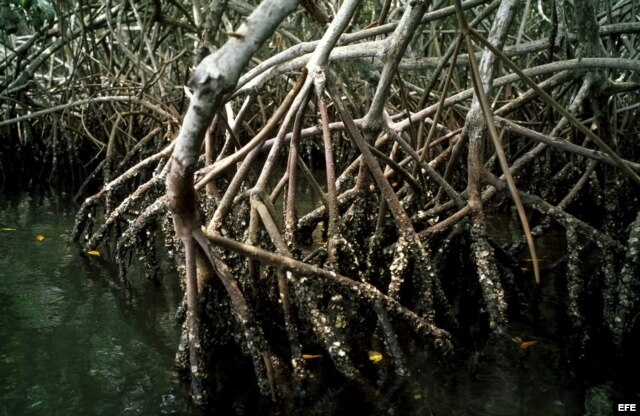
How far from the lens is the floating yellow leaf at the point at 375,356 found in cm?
274

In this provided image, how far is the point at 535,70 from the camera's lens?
3.12 meters

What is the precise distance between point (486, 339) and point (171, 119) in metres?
2.77

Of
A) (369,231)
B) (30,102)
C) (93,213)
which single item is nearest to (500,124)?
(369,231)

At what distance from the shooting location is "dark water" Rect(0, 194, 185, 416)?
2.42 metres

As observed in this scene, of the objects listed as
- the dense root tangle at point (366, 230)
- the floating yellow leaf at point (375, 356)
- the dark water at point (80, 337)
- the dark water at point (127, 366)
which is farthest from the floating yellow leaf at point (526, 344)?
the dark water at point (80, 337)

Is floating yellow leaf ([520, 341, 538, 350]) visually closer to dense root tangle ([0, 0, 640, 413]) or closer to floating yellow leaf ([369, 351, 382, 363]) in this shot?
dense root tangle ([0, 0, 640, 413])

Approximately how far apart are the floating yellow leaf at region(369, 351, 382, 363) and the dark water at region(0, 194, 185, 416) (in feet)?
2.51

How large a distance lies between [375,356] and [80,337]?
128 cm

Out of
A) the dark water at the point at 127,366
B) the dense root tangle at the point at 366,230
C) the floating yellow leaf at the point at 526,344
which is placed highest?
the dense root tangle at the point at 366,230

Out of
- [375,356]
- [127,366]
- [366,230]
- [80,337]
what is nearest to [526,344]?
[375,356]

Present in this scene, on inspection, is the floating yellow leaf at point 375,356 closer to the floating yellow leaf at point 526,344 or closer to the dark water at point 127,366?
the dark water at point 127,366

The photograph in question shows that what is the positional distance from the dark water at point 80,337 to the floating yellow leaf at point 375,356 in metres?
0.77

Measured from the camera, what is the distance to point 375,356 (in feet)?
9.09

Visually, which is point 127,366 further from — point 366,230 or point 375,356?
point 366,230
